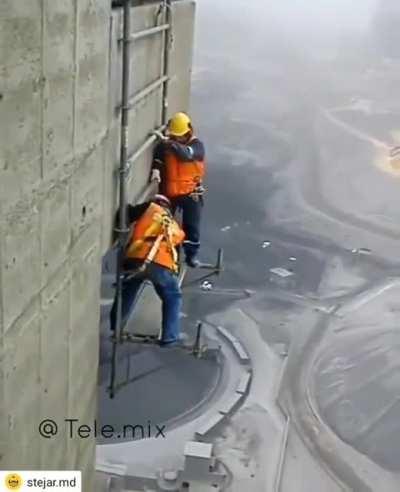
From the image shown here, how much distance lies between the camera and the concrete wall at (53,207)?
3.38 meters

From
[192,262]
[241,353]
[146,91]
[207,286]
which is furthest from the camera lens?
[207,286]

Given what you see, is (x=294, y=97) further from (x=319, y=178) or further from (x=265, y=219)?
(x=265, y=219)

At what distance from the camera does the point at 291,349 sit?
12.3 metres

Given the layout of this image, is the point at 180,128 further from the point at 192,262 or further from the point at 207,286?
the point at 207,286

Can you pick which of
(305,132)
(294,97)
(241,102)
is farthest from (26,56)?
(294,97)

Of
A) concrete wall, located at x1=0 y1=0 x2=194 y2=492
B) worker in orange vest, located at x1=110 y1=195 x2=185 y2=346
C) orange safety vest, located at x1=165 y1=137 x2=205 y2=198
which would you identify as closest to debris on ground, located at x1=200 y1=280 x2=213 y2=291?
orange safety vest, located at x1=165 y1=137 x2=205 y2=198

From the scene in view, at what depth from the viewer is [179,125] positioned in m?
6.79

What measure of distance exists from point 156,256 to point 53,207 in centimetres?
184

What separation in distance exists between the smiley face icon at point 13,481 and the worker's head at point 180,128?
12.4 feet

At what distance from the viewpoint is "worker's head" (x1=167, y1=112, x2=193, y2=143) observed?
6.77 meters

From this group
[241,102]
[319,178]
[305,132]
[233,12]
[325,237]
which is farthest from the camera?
[233,12]

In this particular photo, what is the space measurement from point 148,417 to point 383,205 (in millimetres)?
12669

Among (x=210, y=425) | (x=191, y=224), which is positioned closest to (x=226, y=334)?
(x=210, y=425)

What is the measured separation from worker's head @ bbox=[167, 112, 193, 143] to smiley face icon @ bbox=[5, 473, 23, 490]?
3.77 m
